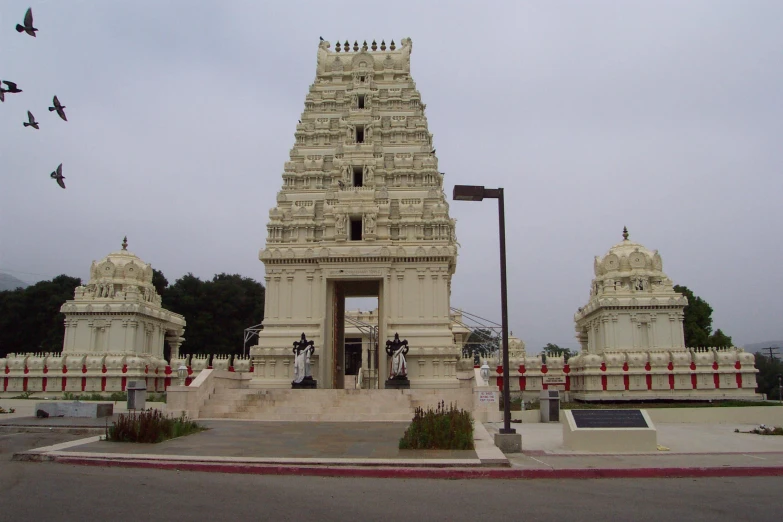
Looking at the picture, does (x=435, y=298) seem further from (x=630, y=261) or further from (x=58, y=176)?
(x=58, y=176)

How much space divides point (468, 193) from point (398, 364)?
1398cm

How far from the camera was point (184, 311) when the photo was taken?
6581 cm

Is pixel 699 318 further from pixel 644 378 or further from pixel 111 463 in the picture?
pixel 111 463

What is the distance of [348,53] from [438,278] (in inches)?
664

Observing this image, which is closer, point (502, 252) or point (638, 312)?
point (502, 252)

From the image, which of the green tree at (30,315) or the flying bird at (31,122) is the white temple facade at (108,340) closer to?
the green tree at (30,315)

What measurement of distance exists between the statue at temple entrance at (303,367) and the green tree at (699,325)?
128 ft

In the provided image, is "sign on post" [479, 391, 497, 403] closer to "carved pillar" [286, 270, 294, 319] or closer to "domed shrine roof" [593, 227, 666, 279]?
"carved pillar" [286, 270, 294, 319]

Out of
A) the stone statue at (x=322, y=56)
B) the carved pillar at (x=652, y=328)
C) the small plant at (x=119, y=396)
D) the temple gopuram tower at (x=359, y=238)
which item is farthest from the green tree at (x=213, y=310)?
the carved pillar at (x=652, y=328)

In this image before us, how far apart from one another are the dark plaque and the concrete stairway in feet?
30.0

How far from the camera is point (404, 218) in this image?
105 ft

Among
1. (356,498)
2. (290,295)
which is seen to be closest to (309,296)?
(290,295)

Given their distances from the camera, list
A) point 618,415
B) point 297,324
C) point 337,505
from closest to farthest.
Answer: point 337,505 < point 618,415 < point 297,324

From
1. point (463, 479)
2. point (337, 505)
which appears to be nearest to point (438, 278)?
point (463, 479)
